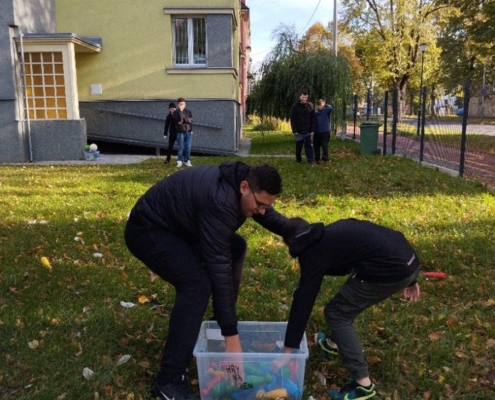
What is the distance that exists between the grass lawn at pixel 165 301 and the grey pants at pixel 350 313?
312 millimetres

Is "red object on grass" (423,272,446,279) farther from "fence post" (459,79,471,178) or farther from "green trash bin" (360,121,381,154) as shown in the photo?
"green trash bin" (360,121,381,154)

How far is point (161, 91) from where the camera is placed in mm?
16531

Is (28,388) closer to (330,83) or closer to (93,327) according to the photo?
(93,327)

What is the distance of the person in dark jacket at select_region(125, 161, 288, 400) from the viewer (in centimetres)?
288

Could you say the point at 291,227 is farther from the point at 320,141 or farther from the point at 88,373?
the point at 320,141

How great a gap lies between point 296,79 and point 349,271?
16611 mm

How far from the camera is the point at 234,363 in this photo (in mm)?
3047

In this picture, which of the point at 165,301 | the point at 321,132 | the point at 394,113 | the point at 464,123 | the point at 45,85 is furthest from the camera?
the point at 394,113

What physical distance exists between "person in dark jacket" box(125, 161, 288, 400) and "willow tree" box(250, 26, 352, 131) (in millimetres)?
16361

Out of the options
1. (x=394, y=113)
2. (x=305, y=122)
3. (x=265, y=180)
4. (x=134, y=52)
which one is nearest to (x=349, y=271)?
(x=265, y=180)

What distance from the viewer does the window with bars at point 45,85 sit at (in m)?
14.4

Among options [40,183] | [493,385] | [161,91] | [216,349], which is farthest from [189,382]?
[161,91]

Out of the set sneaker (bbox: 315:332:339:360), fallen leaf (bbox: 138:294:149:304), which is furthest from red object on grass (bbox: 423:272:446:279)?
fallen leaf (bbox: 138:294:149:304)

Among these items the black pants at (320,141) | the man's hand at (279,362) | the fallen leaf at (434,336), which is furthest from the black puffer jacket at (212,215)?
the black pants at (320,141)
